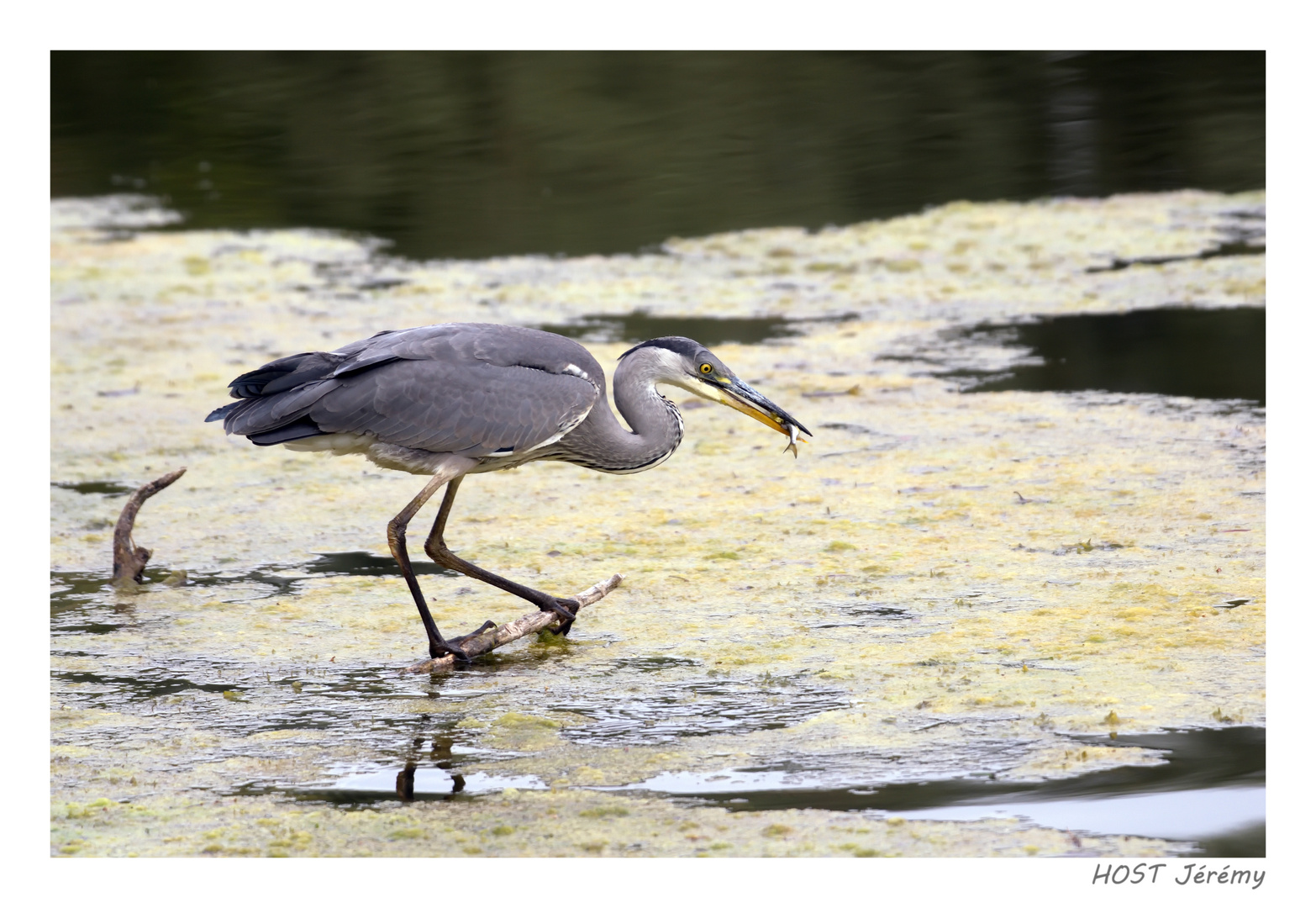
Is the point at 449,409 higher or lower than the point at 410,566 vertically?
higher

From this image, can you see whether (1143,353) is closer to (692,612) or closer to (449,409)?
(692,612)

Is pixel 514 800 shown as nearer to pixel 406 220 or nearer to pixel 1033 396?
pixel 1033 396

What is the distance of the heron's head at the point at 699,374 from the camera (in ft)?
19.4

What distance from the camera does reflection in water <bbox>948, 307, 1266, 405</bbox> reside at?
344 inches

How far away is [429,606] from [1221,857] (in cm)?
334

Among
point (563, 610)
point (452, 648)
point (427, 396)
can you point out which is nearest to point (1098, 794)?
point (563, 610)

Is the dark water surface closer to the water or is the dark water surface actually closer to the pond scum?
the pond scum

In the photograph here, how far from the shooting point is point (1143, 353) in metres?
9.46

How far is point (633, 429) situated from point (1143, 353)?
4786mm

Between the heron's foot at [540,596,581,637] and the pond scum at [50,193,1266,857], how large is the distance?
0.07 meters

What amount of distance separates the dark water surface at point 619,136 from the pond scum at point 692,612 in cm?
358

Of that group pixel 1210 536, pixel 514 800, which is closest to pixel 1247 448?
pixel 1210 536

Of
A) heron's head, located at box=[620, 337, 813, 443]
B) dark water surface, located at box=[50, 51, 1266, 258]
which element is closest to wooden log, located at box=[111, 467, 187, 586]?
heron's head, located at box=[620, 337, 813, 443]

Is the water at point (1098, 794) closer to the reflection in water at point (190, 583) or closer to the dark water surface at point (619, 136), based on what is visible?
the reflection in water at point (190, 583)
